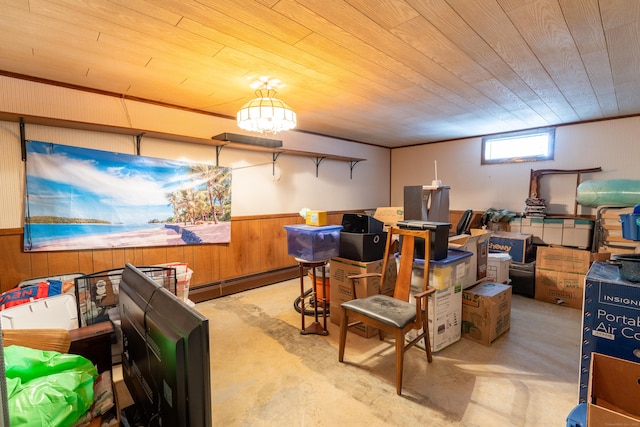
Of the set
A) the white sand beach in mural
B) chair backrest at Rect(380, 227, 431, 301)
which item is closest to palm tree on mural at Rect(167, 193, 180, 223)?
the white sand beach in mural

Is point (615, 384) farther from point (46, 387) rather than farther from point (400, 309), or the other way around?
point (46, 387)

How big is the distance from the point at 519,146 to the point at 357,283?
12.5 feet

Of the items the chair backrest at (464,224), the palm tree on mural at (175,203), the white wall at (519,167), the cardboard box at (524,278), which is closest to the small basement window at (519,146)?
the white wall at (519,167)

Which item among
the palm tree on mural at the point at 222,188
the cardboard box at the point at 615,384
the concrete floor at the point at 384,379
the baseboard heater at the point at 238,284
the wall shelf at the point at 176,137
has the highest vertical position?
the wall shelf at the point at 176,137

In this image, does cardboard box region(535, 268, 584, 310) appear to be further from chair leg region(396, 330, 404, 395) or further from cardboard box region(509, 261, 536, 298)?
chair leg region(396, 330, 404, 395)

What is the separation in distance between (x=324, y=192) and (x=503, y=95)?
2.90 metres

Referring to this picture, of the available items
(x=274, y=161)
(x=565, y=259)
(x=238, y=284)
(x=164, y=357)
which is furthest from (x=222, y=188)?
(x=565, y=259)

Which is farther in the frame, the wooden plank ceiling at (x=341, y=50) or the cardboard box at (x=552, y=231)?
the cardboard box at (x=552, y=231)

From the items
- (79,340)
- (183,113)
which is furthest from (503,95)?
(79,340)

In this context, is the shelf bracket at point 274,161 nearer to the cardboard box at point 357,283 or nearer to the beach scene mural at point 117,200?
the beach scene mural at point 117,200

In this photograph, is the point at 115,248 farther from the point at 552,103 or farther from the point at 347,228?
the point at 552,103

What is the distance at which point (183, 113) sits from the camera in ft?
11.4

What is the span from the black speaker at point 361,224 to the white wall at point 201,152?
166cm

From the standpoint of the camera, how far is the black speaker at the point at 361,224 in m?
2.96
